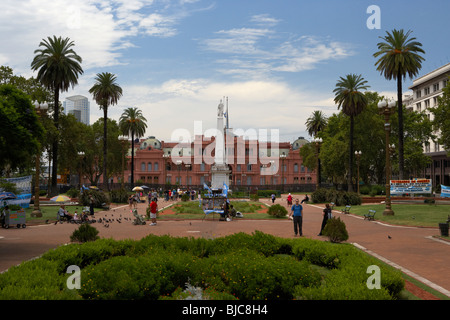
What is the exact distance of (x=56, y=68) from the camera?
44.2 metres

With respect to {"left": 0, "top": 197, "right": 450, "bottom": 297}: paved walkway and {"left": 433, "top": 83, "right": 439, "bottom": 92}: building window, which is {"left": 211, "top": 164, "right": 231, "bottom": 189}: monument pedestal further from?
{"left": 433, "top": 83, "right": 439, "bottom": 92}: building window

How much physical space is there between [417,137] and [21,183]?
55359mm

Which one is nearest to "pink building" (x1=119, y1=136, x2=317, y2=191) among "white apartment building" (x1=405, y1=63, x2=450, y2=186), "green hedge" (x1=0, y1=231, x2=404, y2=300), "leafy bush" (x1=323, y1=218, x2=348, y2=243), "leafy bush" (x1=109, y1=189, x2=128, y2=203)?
"white apartment building" (x1=405, y1=63, x2=450, y2=186)

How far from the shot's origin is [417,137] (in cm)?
6300

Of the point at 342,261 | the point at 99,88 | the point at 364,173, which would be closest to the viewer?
the point at 342,261

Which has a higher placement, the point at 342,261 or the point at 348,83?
the point at 348,83

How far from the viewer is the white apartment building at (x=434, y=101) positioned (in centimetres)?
7919

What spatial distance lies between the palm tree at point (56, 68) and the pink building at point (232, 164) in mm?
49724

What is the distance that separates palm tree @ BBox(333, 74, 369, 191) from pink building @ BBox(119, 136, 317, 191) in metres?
41.4

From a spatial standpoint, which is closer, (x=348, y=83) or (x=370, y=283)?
(x=370, y=283)

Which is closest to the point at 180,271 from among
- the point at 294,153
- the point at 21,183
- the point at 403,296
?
the point at 403,296

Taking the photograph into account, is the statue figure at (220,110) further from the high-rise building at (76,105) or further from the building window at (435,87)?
the building window at (435,87)

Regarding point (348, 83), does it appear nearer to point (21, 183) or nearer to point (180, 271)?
point (21, 183)

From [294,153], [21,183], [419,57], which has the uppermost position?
[419,57]
